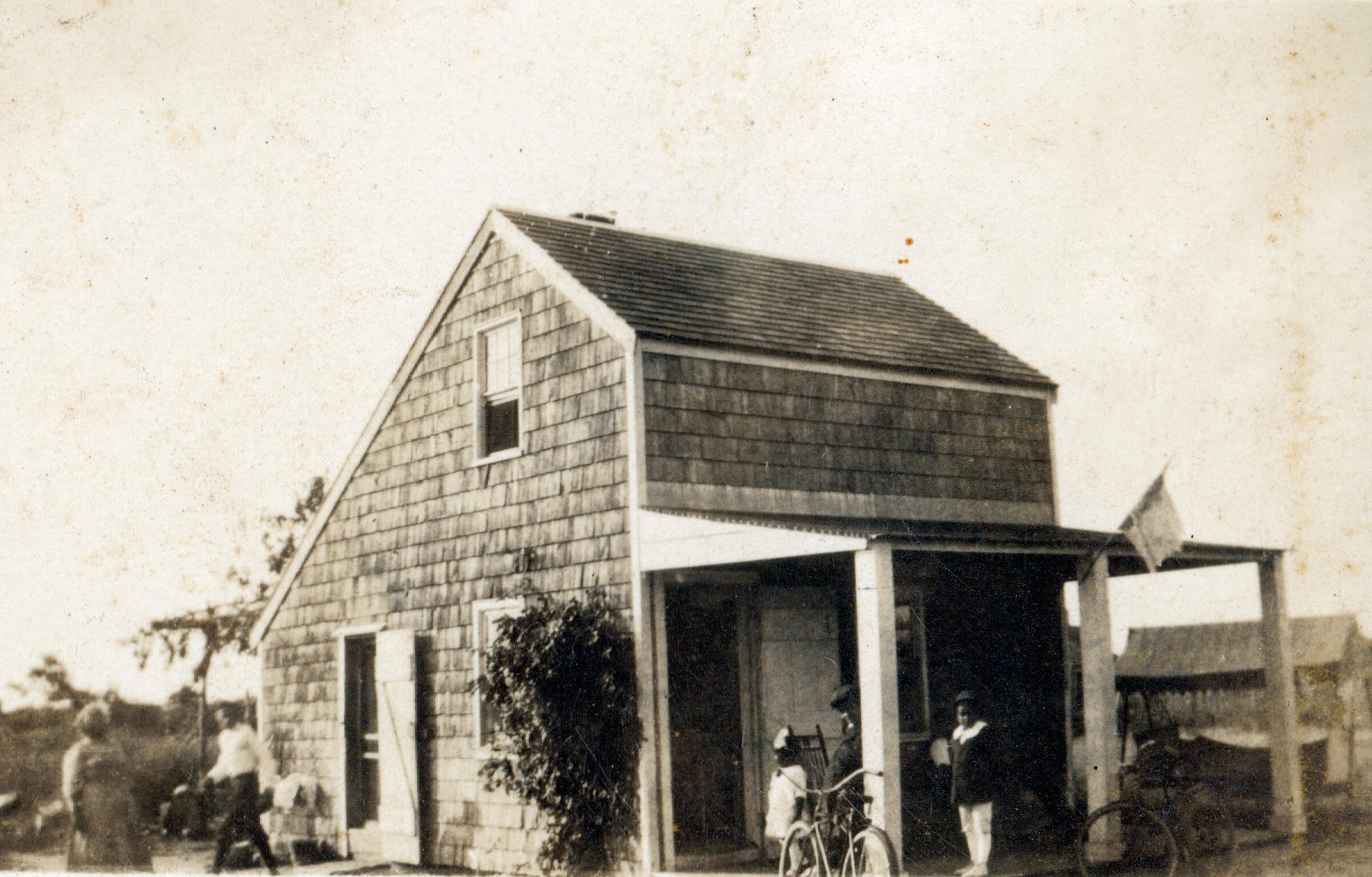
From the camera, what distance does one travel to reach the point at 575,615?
454 inches

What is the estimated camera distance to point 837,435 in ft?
43.1

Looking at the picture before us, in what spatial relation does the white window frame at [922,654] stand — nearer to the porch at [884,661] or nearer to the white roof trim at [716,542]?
the porch at [884,661]

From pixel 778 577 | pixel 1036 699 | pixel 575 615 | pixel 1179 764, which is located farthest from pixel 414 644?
pixel 1179 764

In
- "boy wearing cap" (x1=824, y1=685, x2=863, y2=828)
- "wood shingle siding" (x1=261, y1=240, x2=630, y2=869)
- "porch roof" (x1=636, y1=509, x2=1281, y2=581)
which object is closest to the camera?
"boy wearing cap" (x1=824, y1=685, x2=863, y2=828)

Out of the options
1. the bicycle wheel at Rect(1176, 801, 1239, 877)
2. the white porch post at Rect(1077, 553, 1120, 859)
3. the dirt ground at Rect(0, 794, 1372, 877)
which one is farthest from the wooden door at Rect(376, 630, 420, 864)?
the bicycle wheel at Rect(1176, 801, 1239, 877)

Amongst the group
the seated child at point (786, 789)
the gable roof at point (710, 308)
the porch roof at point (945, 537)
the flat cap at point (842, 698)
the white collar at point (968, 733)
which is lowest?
the seated child at point (786, 789)

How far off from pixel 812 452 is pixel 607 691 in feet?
10.6

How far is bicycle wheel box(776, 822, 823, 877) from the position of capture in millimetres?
9258

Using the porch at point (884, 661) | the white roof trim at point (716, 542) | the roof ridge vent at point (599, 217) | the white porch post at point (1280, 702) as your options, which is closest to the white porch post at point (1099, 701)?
the porch at point (884, 661)

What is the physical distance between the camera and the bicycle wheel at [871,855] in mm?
8547

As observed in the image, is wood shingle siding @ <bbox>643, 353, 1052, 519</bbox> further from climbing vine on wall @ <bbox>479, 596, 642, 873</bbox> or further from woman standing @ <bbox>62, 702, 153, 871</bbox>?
woman standing @ <bbox>62, 702, 153, 871</bbox>

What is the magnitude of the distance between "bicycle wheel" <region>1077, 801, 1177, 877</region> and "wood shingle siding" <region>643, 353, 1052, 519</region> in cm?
396

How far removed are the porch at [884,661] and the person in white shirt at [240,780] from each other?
10.7 ft

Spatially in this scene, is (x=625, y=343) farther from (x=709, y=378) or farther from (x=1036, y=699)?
(x=1036, y=699)
